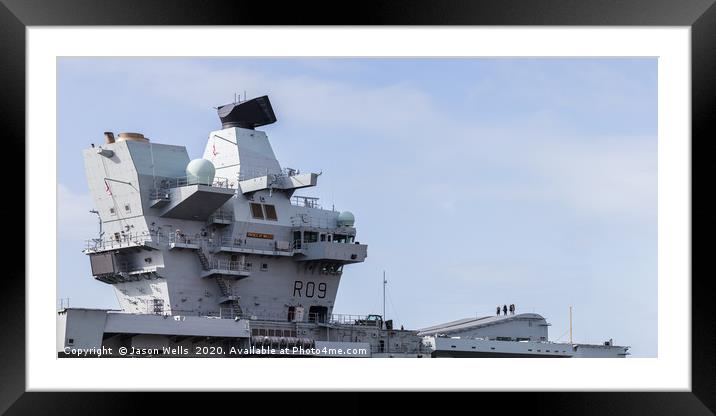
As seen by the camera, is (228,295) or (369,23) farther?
(228,295)

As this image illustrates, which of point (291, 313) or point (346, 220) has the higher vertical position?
point (346, 220)

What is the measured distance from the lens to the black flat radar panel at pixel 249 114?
31500 millimetres

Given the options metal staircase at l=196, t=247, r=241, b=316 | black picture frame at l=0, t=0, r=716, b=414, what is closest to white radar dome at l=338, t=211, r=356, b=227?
metal staircase at l=196, t=247, r=241, b=316

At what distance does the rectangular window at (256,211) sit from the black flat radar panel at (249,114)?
8.94ft

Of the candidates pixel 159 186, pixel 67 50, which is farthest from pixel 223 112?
pixel 67 50

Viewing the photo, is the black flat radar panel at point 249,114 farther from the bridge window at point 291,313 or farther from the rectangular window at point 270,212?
the bridge window at point 291,313

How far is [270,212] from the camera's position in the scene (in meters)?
30.7

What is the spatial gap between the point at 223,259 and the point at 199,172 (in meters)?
2.75

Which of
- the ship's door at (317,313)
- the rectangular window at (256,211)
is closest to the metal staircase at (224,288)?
the rectangular window at (256,211)

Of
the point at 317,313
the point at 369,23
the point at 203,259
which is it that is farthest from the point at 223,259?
the point at 369,23

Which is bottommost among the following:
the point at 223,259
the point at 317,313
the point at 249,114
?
the point at 317,313

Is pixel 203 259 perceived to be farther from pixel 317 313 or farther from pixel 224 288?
pixel 317 313

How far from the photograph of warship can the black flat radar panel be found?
33 mm

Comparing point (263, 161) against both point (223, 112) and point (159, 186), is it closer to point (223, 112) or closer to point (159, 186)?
point (223, 112)
